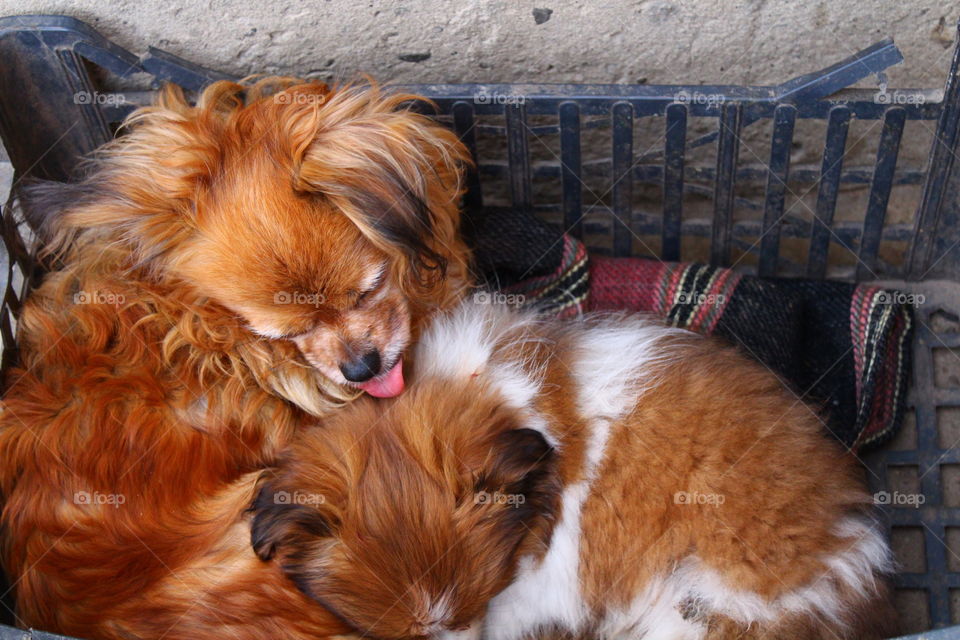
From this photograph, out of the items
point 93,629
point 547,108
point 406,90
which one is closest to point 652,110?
point 547,108

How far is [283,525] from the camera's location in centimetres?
201

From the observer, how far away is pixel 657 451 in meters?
2.31

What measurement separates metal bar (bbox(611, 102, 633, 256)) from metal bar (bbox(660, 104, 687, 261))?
0.11m

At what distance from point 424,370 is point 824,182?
132 centimetres

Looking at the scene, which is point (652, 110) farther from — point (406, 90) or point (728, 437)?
point (728, 437)
